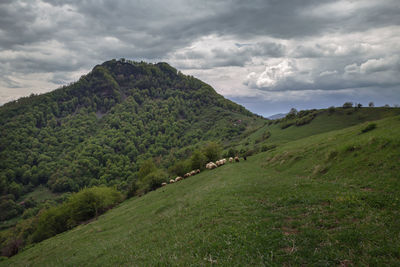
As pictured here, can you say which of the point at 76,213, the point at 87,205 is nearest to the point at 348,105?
the point at 87,205

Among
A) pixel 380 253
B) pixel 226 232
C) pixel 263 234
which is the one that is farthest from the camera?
pixel 226 232

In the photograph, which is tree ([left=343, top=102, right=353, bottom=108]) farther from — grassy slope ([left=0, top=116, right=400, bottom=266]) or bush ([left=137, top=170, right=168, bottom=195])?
Answer: bush ([left=137, top=170, right=168, bottom=195])

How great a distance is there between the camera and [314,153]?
33.5 metres

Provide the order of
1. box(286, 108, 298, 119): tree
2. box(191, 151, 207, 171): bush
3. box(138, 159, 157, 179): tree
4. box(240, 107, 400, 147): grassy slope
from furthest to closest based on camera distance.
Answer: box(286, 108, 298, 119): tree
box(138, 159, 157, 179): tree
box(240, 107, 400, 147): grassy slope
box(191, 151, 207, 171): bush

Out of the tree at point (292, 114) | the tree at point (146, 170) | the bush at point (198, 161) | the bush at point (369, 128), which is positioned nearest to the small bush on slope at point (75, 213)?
the tree at point (146, 170)

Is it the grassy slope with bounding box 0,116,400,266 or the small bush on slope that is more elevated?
the grassy slope with bounding box 0,116,400,266

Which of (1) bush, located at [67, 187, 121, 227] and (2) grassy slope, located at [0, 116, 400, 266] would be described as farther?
(1) bush, located at [67, 187, 121, 227]

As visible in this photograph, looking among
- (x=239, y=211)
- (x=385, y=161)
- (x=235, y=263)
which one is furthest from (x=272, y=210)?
(x=385, y=161)

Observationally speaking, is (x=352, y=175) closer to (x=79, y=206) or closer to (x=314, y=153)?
(x=314, y=153)

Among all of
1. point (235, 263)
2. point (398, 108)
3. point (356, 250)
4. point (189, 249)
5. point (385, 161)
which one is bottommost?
point (189, 249)

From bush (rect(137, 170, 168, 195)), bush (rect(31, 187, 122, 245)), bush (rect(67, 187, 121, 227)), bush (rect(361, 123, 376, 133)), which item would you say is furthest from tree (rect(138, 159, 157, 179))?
bush (rect(361, 123, 376, 133))

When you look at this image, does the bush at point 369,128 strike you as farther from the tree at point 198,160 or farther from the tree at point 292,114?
the tree at point 292,114

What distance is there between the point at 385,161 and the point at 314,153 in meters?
15.2

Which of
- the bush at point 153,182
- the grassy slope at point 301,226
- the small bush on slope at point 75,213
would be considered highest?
the grassy slope at point 301,226
